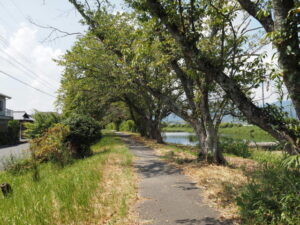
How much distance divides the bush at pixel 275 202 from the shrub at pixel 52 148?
7.37m

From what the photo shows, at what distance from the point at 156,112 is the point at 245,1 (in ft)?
54.3

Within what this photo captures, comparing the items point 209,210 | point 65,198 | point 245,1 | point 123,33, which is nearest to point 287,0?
point 245,1

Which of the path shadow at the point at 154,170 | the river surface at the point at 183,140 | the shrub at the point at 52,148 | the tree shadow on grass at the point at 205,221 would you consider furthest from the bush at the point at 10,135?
the tree shadow on grass at the point at 205,221

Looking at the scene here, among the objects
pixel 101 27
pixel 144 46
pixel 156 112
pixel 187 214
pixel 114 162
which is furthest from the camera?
pixel 156 112

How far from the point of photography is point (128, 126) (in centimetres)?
4641

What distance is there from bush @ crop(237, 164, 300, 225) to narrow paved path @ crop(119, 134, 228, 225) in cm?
55

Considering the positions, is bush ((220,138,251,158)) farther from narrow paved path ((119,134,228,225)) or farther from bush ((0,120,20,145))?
bush ((0,120,20,145))

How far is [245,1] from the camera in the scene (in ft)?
13.3

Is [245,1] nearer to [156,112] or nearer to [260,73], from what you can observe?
[260,73]

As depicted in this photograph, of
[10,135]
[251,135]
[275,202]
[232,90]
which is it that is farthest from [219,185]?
[10,135]

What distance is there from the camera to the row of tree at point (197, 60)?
11.3ft

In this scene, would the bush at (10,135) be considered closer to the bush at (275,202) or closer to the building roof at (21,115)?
the building roof at (21,115)

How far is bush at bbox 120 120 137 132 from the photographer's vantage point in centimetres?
4344

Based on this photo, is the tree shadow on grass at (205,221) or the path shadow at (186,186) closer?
the tree shadow on grass at (205,221)
